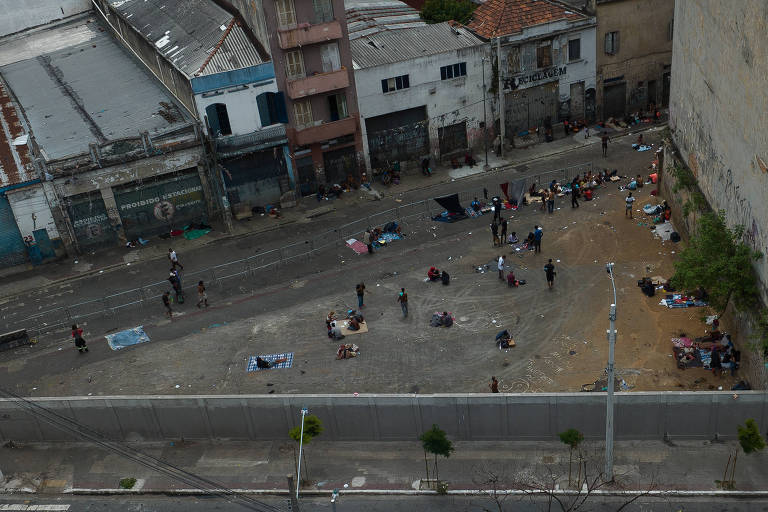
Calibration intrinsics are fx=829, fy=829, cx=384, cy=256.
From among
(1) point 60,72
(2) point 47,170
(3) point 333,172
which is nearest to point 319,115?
(3) point 333,172

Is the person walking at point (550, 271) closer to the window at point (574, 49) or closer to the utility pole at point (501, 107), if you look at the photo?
the utility pole at point (501, 107)

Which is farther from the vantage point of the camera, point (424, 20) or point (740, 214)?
point (424, 20)

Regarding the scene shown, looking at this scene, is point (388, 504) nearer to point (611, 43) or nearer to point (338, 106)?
point (338, 106)

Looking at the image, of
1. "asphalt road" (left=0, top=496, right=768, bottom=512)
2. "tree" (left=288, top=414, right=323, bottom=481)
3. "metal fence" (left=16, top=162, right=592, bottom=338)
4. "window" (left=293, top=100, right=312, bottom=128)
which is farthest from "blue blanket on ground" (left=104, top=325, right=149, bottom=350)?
"window" (left=293, top=100, right=312, bottom=128)

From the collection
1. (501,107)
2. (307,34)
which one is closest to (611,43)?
(501,107)

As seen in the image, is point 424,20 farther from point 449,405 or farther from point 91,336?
point 449,405

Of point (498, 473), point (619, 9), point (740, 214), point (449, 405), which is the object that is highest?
point (619, 9)
